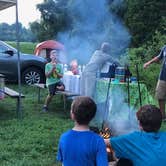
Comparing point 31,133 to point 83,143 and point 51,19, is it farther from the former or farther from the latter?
point 51,19

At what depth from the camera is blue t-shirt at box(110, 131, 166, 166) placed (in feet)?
9.41

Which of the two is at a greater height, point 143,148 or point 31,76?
point 31,76

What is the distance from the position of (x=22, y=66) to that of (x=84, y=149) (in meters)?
11.1

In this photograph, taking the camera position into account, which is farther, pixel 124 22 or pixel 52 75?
pixel 124 22

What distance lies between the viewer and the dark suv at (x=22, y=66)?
536 inches

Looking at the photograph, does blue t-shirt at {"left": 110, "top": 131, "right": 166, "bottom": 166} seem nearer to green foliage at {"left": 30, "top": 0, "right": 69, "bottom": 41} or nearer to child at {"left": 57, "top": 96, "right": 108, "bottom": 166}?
child at {"left": 57, "top": 96, "right": 108, "bottom": 166}

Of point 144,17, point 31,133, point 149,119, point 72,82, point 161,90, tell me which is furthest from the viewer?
point 144,17

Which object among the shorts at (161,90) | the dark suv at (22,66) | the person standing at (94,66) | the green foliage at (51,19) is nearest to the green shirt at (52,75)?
the person standing at (94,66)

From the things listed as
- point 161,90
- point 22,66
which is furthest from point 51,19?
point 161,90

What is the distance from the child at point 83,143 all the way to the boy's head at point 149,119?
287 mm

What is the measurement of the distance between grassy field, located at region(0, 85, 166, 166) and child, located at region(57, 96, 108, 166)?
2.60 metres

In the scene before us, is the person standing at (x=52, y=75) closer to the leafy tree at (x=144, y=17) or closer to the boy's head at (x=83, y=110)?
the boy's head at (x=83, y=110)

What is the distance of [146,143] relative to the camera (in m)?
2.90

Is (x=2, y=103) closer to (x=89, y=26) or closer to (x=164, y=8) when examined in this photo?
(x=164, y=8)
